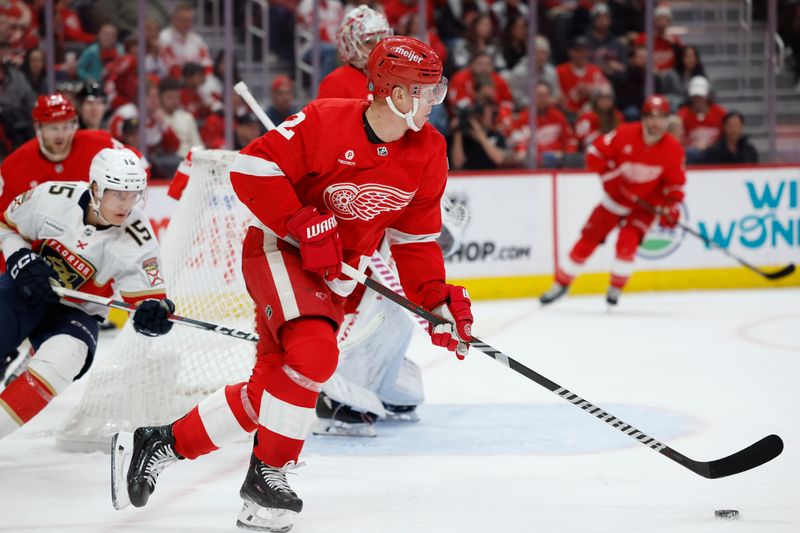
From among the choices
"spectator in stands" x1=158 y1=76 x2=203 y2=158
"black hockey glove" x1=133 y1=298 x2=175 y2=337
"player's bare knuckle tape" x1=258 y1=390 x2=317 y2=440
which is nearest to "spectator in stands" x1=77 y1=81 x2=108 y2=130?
"spectator in stands" x1=158 y1=76 x2=203 y2=158

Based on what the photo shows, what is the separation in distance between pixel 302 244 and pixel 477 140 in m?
4.86

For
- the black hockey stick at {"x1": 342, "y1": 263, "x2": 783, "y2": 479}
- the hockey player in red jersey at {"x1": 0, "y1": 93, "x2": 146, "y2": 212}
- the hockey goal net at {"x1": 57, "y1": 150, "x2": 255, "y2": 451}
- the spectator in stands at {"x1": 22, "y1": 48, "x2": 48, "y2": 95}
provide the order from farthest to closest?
1. the spectator in stands at {"x1": 22, "y1": 48, "x2": 48, "y2": 95}
2. the hockey player in red jersey at {"x1": 0, "y1": 93, "x2": 146, "y2": 212}
3. the hockey goal net at {"x1": 57, "y1": 150, "x2": 255, "y2": 451}
4. the black hockey stick at {"x1": 342, "y1": 263, "x2": 783, "y2": 479}

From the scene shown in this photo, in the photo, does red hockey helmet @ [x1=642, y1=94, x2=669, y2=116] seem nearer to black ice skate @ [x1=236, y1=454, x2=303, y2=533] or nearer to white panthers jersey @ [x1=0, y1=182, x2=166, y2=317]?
Answer: white panthers jersey @ [x1=0, y1=182, x2=166, y2=317]

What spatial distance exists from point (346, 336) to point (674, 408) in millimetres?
1278

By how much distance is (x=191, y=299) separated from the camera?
3951 mm

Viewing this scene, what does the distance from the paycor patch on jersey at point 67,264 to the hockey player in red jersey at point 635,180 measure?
13.2ft

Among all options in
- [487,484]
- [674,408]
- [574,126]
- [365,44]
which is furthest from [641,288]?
[487,484]

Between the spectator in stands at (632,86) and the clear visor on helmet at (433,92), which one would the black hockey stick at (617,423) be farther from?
the spectator in stands at (632,86)

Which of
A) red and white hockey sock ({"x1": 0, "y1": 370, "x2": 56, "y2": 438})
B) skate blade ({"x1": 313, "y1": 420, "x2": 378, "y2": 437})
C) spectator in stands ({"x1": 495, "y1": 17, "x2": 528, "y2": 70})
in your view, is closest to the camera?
red and white hockey sock ({"x1": 0, "y1": 370, "x2": 56, "y2": 438})

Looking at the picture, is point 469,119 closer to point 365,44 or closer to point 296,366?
point 365,44

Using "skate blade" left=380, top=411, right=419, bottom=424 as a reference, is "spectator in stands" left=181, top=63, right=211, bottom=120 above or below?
above

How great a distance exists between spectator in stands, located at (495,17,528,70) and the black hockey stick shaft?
517cm

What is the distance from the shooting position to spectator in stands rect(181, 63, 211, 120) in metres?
6.81

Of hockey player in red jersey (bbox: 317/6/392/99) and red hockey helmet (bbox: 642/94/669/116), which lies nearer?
hockey player in red jersey (bbox: 317/6/392/99)
